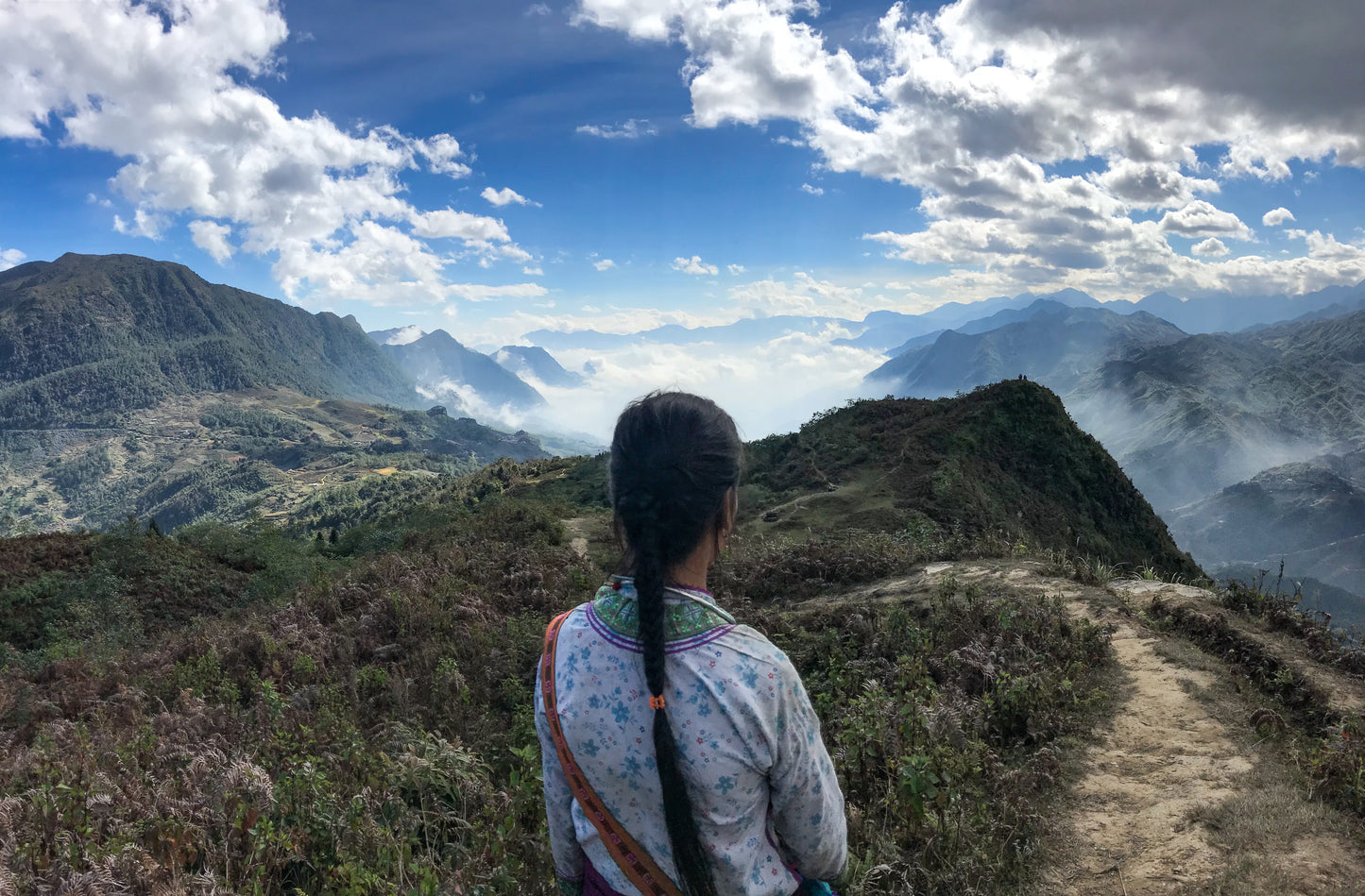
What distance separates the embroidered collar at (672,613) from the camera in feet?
5.76

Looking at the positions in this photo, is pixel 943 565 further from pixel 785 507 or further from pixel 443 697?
Answer: pixel 785 507

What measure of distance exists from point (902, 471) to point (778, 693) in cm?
2473

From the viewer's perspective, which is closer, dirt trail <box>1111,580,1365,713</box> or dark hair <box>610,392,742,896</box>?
dark hair <box>610,392,742,896</box>

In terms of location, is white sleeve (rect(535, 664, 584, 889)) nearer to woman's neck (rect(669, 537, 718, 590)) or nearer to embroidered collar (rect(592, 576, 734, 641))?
embroidered collar (rect(592, 576, 734, 641))

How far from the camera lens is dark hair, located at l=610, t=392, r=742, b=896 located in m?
1.72

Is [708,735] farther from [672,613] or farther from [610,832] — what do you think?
[610,832]

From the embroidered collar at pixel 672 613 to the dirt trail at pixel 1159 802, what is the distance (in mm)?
3383

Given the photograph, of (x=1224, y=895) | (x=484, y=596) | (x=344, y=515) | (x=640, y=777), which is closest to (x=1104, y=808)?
(x=1224, y=895)

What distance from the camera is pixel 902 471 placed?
25.1 m

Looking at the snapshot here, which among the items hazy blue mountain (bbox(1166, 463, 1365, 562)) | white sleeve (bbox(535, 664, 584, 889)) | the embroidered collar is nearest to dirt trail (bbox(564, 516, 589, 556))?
white sleeve (bbox(535, 664, 584, 889))

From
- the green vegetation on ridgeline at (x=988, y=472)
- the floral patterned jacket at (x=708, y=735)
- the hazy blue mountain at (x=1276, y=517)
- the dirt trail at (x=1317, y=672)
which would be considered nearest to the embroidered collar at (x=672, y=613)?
the floral patterned jacket at (x=708, y=735)

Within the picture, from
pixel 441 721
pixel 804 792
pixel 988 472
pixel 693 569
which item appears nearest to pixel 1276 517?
pixel 988 472

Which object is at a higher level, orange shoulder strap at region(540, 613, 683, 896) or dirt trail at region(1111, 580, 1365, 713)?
orange shoulder strap at region(540, 613, 683, 896)

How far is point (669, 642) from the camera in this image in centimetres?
174
